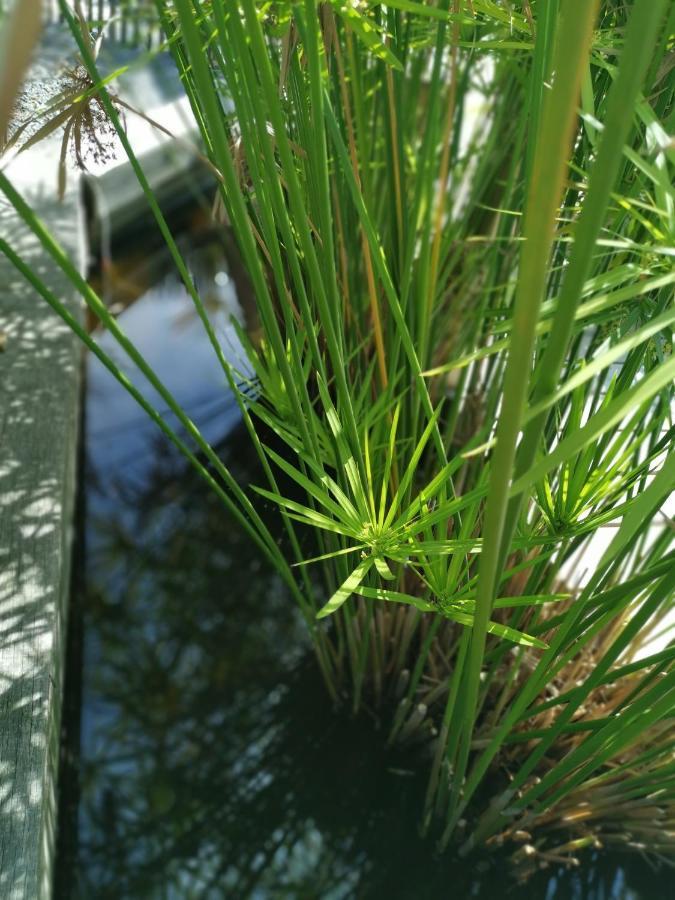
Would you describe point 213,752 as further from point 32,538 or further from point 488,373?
point 488,373

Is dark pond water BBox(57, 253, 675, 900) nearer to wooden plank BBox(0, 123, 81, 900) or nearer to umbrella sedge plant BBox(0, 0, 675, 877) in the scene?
umbrella sedge plant BBox(0, 0, 675, 877)

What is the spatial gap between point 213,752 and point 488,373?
733 mm

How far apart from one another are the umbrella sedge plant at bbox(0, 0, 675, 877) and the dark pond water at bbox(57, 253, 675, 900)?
0.19 feet

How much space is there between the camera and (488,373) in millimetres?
1440

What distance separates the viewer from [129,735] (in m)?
1.27

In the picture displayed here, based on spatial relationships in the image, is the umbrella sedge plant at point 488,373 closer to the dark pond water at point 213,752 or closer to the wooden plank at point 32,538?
the dark pond water at point 213,752

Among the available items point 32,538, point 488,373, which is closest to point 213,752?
→ point 32,538

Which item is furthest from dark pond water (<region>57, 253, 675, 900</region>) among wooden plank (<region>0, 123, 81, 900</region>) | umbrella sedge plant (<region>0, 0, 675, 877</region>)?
wooden plank (<region>0, 123, 81, 900</region>)

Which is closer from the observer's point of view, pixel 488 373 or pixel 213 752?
pixel 213 752

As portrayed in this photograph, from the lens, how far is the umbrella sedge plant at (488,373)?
1.79 feet

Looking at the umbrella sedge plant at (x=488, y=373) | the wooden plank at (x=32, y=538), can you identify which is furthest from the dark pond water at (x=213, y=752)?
the wooden plank at (x=32, y=538)

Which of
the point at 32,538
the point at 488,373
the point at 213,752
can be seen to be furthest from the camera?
the point at 488,373

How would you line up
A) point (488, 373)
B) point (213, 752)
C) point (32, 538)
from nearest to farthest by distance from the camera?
point (32, 538)
point (213, 752)
point (488, 373)

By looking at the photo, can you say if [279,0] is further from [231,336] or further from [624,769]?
[624,769]
